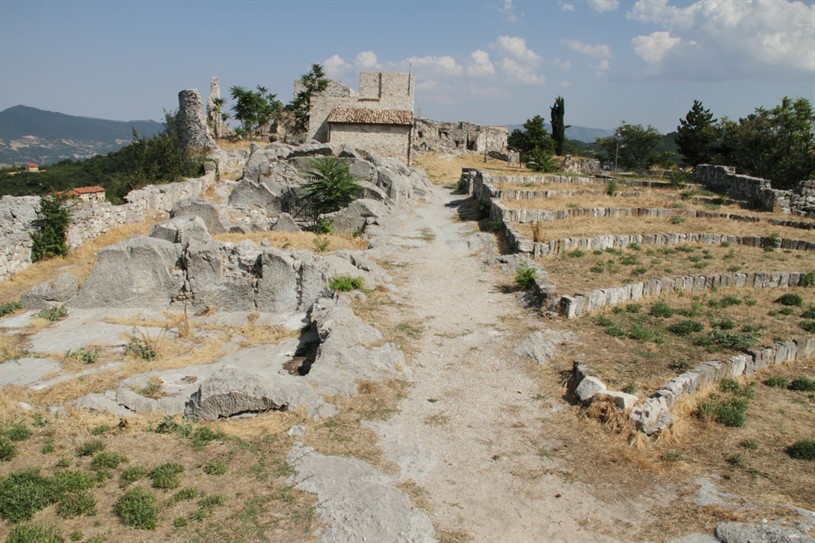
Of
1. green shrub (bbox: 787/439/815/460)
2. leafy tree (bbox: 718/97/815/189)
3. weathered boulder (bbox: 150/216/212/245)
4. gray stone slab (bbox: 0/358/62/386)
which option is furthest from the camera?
leafy tree (bbox: 718/97/815/189)

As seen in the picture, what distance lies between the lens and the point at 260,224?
2453 centimetres

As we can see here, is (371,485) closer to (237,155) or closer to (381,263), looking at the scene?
(381,263)

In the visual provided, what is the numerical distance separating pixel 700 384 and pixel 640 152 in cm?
5473

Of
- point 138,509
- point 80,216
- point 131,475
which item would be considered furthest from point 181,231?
point 138,509

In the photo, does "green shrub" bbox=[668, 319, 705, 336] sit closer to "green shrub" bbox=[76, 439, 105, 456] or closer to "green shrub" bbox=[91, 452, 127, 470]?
"green shrub" bbox=[91, 452, 127, 470]

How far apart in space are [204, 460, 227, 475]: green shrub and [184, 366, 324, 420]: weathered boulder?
1475mm

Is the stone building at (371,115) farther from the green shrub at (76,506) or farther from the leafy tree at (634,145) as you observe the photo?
the green shrub at (76,506)

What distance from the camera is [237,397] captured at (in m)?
9.07

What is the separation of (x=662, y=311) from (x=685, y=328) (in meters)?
1.15

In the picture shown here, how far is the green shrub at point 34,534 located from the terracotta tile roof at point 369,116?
130 ft

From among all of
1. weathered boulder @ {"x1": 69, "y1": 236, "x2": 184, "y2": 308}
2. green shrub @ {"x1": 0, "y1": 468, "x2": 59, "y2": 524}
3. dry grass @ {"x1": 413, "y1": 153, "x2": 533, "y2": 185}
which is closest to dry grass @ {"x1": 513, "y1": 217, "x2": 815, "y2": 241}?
weathered boulder @ {"x1": 69, "y1": 236, "x2": 184, "y2": 308}

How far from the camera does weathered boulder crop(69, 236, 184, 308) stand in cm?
1480

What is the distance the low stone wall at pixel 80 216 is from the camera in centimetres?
1725

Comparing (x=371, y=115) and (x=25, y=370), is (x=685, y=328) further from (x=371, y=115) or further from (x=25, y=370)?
(x=371, y=115)
